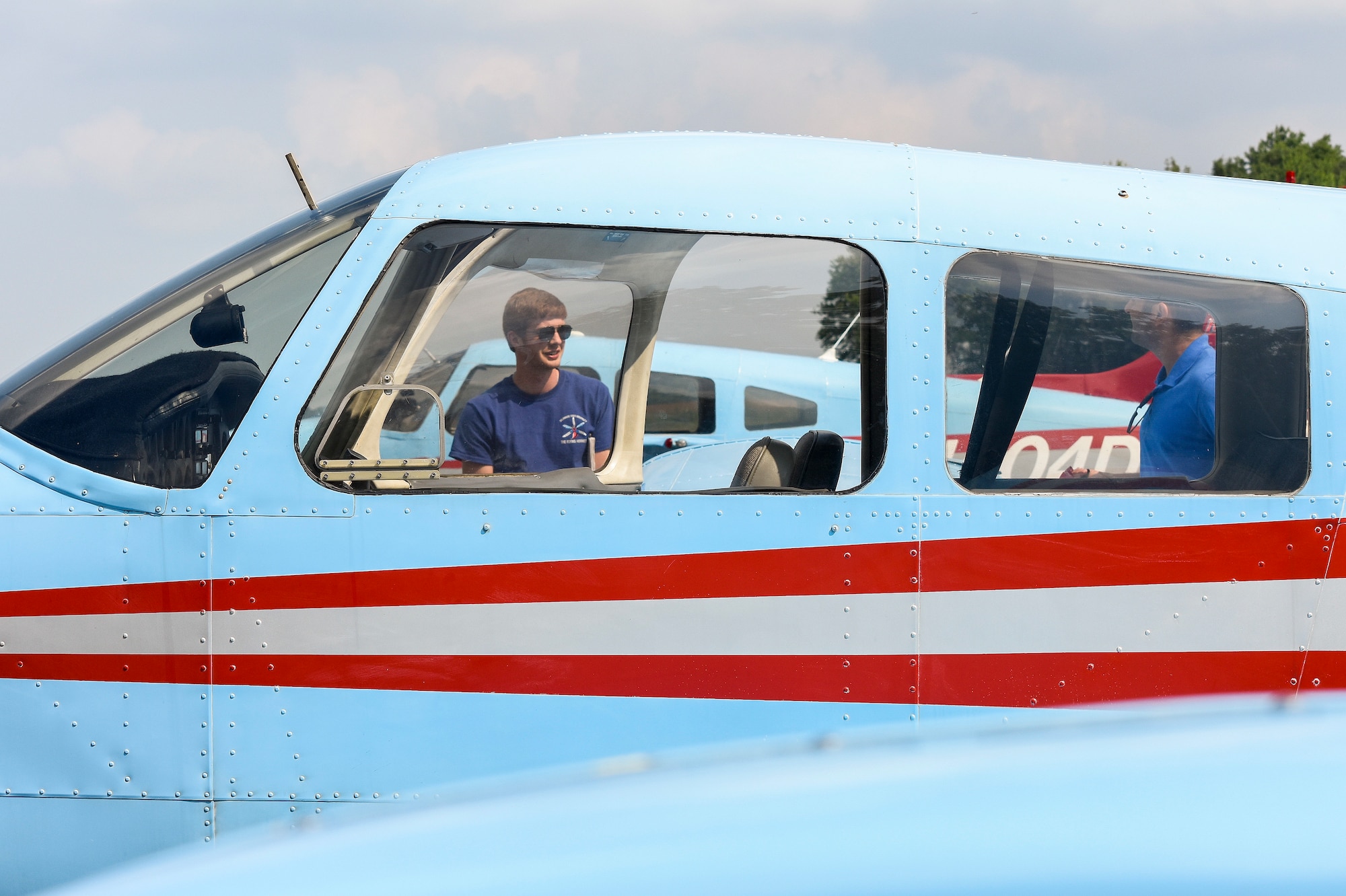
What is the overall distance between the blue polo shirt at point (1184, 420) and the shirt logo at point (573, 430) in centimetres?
169

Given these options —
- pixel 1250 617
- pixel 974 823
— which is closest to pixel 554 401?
pixel 974 823

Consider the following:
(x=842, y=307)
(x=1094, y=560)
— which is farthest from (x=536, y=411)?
(x=1094, y=560)

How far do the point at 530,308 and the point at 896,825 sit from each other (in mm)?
2082

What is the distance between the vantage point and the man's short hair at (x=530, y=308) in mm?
3152

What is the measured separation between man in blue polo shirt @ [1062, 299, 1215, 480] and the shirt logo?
146 centimetres

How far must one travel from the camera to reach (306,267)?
313cm

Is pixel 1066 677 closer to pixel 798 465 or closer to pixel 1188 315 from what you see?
pixel 798 465

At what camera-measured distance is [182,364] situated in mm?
3092

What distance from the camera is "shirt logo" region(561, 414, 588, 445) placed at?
3.08 meters

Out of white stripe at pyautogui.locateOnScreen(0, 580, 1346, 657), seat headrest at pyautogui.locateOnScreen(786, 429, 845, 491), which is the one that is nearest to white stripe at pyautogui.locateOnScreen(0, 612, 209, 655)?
white stripe at pyautogui.locateOnScreen(0, 580, 1346, 657)

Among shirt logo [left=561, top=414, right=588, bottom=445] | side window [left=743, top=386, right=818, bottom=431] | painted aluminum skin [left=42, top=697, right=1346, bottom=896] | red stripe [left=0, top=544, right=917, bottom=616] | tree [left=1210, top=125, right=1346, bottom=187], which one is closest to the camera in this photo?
painted aluminum skin [left=42, top=697, right=1346, bottom=896]

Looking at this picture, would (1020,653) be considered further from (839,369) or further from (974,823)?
(974,823)

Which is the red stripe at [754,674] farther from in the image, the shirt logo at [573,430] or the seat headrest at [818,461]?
the shirt logo at [573,430]

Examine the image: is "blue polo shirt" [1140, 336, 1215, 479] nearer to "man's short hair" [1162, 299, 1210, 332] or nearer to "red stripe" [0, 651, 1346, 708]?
"man's short hair" [1162, 299, 1210, 332]
